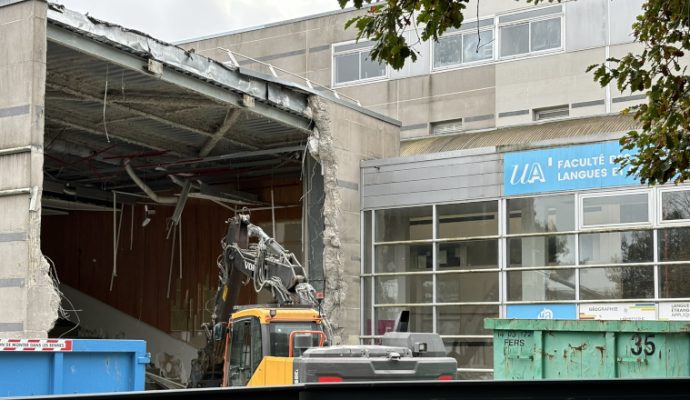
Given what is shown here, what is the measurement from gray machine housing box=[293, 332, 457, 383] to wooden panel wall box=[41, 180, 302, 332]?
17.4 meters

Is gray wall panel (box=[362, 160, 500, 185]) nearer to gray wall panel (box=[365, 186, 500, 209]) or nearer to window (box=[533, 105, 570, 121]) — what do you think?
gray wall panel (box=[365, 186, 500, 209])

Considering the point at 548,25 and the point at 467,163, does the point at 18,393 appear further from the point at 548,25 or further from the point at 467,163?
the point at 548,25

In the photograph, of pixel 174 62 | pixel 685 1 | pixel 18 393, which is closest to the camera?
pixel 685 1

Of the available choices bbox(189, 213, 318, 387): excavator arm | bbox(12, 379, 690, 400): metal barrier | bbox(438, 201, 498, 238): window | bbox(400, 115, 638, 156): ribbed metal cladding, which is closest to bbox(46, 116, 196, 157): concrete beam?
bbox(400, 115, 638, 156): ribbed metal cladding

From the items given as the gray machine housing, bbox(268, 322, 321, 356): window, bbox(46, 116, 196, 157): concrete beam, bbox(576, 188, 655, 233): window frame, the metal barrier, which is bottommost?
the gray machine housing

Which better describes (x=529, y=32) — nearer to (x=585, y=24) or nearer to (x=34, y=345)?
(x=585, y=24)

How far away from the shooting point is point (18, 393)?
1101cm

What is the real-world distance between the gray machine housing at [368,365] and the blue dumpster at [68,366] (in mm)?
2410

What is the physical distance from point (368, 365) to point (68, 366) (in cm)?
420

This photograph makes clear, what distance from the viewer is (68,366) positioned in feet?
38.2

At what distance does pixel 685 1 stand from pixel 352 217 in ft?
49.7

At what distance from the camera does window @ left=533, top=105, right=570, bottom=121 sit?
1228 inches

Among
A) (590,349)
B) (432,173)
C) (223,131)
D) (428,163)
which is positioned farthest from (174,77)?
(590,349)

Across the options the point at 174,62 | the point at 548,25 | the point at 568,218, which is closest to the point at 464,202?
the point at 568,218
